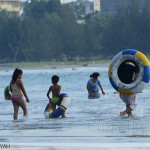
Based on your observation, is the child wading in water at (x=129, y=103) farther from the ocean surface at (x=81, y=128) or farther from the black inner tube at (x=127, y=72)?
the black inner tube at (x=127, y=72)

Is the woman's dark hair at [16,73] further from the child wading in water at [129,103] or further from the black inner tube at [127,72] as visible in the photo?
the black inner tube at [127,72]

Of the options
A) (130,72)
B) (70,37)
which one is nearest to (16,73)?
(130,72)

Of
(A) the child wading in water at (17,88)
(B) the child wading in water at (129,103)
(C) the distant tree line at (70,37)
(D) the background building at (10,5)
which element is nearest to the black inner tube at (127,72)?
(B) the child wading in water at (129,103)

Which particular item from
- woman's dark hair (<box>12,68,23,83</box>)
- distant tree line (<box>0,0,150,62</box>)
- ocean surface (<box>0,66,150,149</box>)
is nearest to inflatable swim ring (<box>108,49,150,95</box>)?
ocean surface (<box>0,66,150,149</box>)

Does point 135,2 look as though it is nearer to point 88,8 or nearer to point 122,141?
point 88,8

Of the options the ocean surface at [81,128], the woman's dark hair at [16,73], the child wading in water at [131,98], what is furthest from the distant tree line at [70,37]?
the woman's dark hair at [16,73]

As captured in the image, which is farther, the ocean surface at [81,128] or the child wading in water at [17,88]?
the child wading in water at [17,88]

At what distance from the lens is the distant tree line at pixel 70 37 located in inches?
3942

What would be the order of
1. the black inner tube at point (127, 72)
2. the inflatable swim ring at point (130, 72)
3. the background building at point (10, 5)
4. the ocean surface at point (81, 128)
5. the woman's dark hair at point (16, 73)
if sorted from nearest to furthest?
the ocean surface at point (81, 128) → the woman's dark hair at point (16, 73) → the inflatable swim ring at point (130, 72) → the black inner tube at point (127, 72) → the background building at point (10, 5)

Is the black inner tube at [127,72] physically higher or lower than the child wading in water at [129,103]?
higher

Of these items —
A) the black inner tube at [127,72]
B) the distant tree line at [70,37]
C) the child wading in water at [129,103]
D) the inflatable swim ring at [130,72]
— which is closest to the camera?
the child wading in water at [129,103]

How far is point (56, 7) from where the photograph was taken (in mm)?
115375

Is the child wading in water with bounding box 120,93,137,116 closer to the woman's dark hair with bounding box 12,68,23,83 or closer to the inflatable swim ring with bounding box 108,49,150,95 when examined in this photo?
the inflatable swim ring with bounding box 108,49,150,95

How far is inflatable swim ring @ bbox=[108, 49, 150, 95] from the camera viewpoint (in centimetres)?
1291
